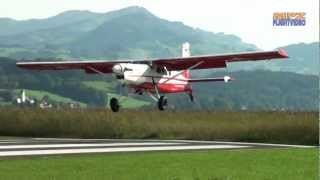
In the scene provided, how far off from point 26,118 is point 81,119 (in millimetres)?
3853

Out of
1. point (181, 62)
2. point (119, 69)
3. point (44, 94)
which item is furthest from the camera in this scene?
point (44, 94)

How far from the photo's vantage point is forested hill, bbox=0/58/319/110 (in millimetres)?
117125

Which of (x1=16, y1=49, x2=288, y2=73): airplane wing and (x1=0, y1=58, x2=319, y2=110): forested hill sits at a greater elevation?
(x1=16, y1=49, x2=288, y2=73): airplane wing

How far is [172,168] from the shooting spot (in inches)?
530

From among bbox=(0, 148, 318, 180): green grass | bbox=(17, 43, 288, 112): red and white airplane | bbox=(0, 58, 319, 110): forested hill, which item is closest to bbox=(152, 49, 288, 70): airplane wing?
bbox=(17, 43, 288, 112): red and white airplane

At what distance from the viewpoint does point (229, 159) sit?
15945 mm

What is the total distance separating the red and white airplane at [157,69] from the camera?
33.2 meters

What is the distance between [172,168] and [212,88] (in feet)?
477

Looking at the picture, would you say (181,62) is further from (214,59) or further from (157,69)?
(214,59)

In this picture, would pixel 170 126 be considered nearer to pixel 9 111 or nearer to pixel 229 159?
pixel 9 111

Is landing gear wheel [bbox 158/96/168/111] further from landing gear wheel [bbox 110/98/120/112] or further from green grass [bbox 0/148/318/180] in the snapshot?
green grass [bbox 0/148/318/180]

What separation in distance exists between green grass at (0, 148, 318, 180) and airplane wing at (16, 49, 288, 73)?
14.4 meters

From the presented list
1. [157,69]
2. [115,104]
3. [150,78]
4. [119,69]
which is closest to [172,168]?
[119,69]

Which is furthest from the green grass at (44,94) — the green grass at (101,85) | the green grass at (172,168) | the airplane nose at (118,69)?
the green grass at (172,168)
